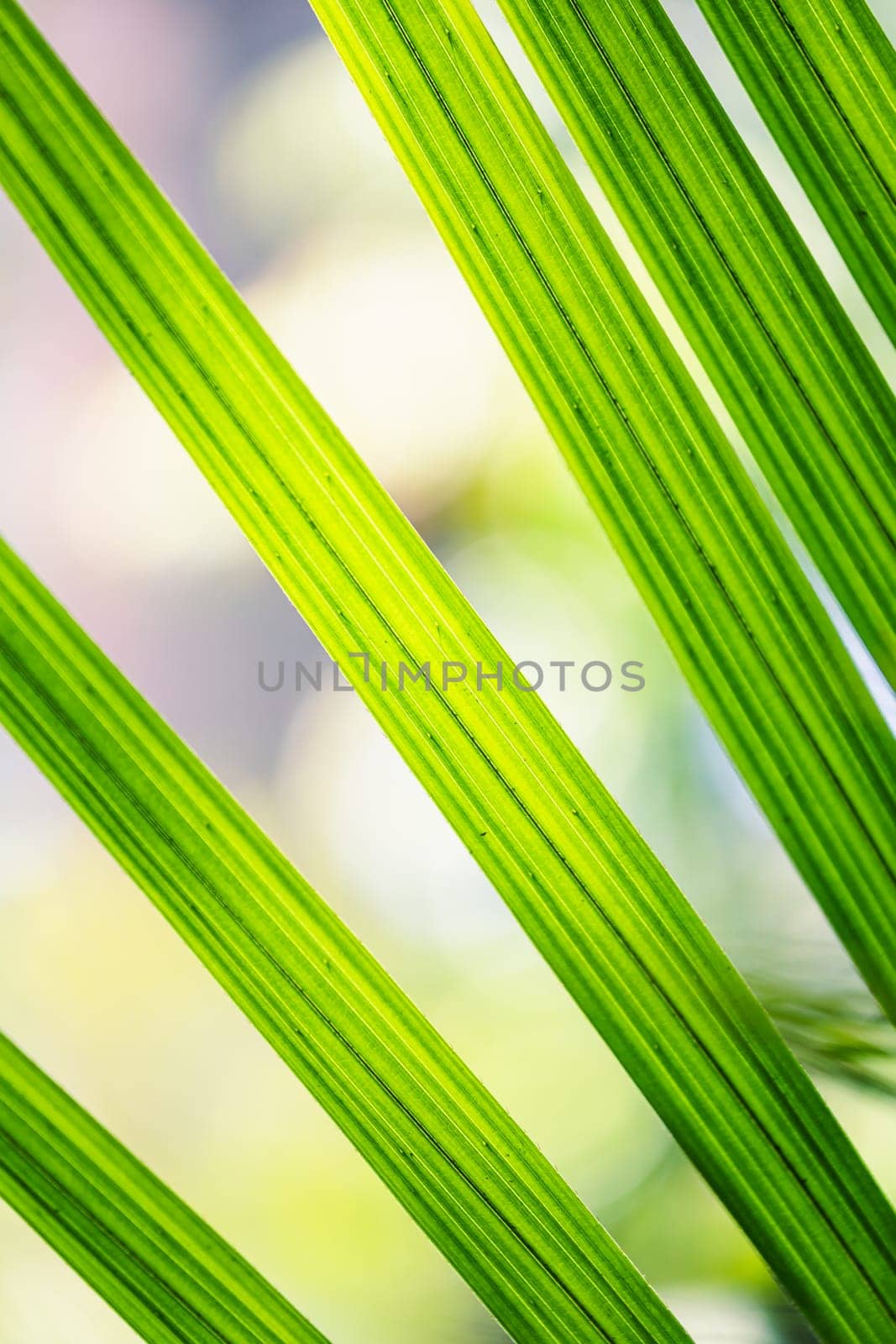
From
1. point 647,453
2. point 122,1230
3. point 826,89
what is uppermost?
point 826,89

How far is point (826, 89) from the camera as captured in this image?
1.50 ft

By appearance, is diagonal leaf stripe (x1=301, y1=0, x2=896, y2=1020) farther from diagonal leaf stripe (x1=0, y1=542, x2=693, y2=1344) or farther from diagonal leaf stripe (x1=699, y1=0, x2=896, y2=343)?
diagonal leaf stripe (x1=0, y1=542, x2=693, y2=1344)

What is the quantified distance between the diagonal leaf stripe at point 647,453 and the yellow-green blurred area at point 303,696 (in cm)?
72

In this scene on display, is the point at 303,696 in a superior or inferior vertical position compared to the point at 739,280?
inferior

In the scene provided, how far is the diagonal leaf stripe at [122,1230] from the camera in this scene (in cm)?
46

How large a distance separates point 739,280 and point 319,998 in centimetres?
43

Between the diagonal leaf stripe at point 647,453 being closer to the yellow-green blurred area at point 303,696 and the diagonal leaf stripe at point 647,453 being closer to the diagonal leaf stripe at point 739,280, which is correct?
the diagonal leaf stripe at point 739,280

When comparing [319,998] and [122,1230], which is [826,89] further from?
[122,1230]

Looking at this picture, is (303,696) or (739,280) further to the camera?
(303,696)

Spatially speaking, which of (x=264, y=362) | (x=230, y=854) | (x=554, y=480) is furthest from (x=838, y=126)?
(x=554, y=480)

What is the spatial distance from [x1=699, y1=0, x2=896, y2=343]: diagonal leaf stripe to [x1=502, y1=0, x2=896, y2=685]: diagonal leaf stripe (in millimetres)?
26

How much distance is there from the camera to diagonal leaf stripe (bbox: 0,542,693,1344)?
46cm

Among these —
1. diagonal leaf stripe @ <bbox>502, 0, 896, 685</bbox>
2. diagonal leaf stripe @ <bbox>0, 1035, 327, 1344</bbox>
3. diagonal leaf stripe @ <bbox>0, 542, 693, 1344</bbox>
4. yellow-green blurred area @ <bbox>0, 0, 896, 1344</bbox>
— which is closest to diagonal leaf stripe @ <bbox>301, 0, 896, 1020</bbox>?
diagonal leaf stripe @ <bbox>502, 0, 896, 685</bbox>

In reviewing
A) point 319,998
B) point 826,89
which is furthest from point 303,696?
point 826,89
